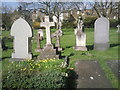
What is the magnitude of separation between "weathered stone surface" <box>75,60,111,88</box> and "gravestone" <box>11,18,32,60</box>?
2222 mm

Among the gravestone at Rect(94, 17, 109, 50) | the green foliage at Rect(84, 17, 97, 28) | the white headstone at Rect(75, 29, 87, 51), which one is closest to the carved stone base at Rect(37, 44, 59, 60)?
the white headstone at Rect(75, 29, 87, 51)

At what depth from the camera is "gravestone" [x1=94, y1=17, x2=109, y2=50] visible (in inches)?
423

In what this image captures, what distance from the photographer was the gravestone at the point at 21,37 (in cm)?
754

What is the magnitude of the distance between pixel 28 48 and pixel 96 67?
9.75 feet

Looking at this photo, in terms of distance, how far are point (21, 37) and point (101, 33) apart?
17.1 ft

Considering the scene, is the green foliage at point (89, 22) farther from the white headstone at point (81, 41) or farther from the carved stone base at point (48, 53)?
the carved stone base at point (48, 53)

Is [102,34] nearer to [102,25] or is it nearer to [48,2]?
[102,25]

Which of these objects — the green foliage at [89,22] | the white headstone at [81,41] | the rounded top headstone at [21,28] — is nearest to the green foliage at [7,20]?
the green foliage at [89,22]

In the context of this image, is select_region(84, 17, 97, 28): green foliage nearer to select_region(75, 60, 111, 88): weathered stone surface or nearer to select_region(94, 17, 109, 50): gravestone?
select_region(94, 17, 109, 50): gravestone

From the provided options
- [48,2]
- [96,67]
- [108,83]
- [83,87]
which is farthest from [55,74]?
[48,2]

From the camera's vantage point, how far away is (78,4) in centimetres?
2747

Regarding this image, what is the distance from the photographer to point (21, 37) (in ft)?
25.0

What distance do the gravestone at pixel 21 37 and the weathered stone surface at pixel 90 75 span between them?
2.22 m

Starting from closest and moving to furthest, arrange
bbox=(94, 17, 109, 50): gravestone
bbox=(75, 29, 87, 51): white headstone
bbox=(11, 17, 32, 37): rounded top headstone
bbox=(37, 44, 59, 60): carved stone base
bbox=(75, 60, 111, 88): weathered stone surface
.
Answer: bbox=(75, 60, 111, 88): weathered stone surface, bbox=(11, 17, 32, 37): rounded top headstone, bbox=(37, 44, 59, 60): carved stone base, bbox=(75, 29, 87, 51): white headstone, bbox=(94, 17, 109, 50): gravestone
